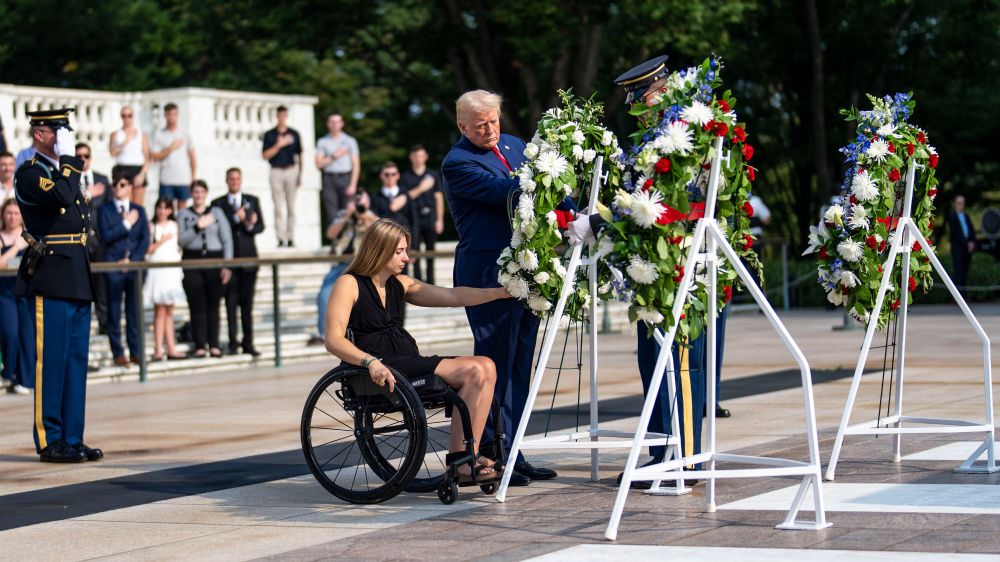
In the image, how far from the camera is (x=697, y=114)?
687 cm

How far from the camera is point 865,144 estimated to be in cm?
815

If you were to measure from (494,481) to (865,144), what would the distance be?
2491 mm

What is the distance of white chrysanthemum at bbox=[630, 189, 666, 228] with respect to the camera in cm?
683

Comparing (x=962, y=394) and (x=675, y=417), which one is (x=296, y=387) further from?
(x=675, y=417)

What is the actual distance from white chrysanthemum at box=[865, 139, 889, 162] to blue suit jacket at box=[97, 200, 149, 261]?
34.5 feet

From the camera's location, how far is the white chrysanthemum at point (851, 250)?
8.17 meters

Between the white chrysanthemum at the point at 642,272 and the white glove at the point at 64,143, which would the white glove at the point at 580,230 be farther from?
the white glove at the point at 64,143

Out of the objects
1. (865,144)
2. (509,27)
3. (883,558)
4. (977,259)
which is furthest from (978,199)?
(883,558)

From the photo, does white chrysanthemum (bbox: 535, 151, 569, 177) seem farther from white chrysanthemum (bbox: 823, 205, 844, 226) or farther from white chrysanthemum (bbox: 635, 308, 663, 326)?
white chrysanthemum (bbox: 823, 205, 844, 226)

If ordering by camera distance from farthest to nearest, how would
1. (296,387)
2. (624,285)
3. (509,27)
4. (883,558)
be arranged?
(509,27) → (296,387) → (624,285) → (883,558)

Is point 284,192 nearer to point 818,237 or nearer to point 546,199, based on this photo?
point 818,237

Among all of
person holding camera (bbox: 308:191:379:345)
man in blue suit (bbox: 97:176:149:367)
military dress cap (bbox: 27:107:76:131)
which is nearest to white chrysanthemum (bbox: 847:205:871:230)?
military dress cap (bbox: 27:107:76:131)

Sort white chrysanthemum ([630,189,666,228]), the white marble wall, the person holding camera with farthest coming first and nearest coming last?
the white marble wall < the person holding camera < white chrysanthemum ([630,189,666,228])

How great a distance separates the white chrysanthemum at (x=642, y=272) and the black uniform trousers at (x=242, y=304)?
11185 millimetres
